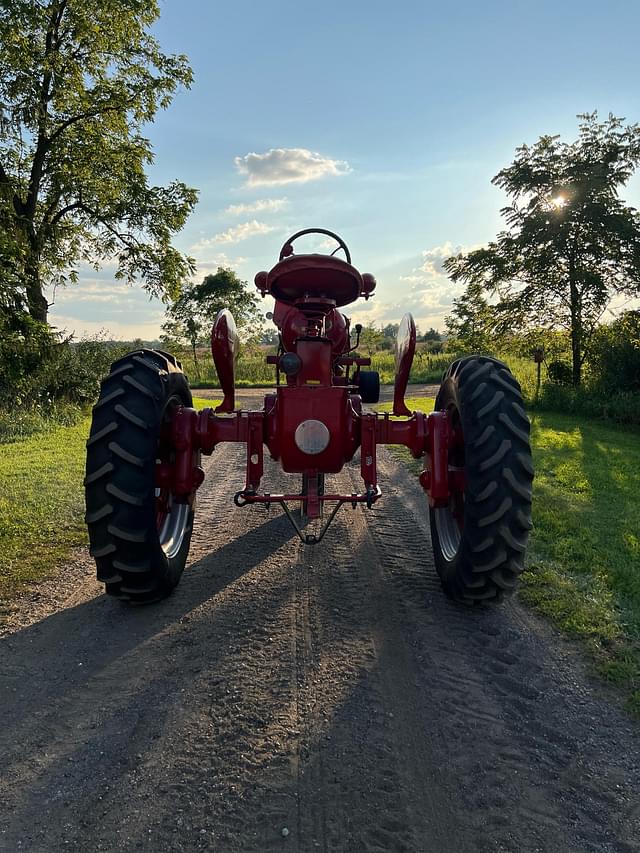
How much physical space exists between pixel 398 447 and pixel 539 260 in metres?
8.18

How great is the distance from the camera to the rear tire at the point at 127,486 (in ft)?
10.5

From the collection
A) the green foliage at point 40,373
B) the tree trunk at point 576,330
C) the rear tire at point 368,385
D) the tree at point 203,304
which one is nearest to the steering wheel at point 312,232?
the rear tire at point 368,385

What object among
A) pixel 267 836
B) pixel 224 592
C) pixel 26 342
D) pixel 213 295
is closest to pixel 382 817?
pixel 267 836

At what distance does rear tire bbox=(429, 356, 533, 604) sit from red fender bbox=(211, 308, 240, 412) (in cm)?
161

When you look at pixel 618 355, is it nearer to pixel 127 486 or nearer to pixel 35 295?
pixel 127 486

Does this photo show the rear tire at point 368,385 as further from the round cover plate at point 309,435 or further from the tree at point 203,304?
the tree at point 203,304

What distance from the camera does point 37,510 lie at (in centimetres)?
570

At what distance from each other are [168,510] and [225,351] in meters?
1.29

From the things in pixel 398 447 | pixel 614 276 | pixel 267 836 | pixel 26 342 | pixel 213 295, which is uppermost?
pixel 213 295

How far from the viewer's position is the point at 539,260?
48.2ft

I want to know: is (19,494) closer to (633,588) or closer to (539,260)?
(633,588)

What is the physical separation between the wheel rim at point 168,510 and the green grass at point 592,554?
2450 millimetres

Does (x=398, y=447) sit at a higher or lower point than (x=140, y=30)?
lower

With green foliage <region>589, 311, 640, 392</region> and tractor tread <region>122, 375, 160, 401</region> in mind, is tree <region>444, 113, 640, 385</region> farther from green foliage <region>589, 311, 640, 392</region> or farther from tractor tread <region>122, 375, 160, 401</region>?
tractor tread <region>122, 375, 160, 401</region>
